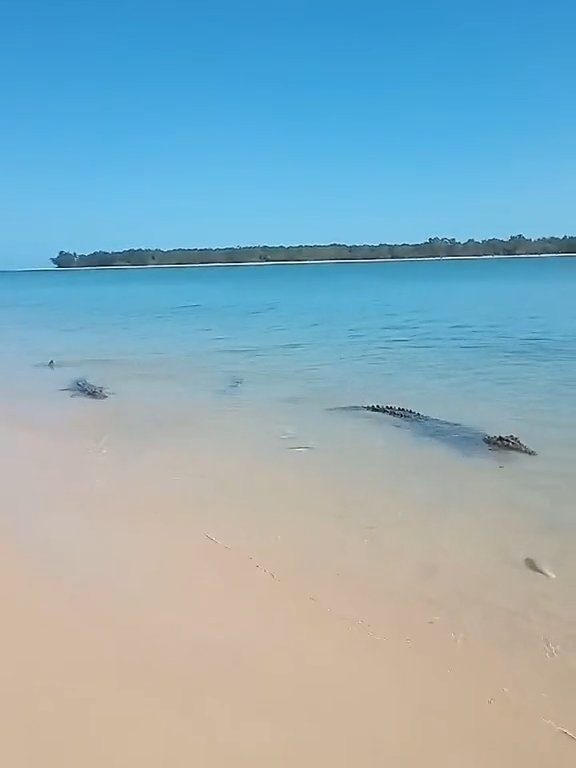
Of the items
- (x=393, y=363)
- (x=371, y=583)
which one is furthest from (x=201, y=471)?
(x=393, y=363)

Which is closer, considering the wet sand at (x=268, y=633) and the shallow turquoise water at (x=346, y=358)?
the wet sand at (x=268, y=633)

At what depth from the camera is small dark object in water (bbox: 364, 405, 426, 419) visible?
916 cm

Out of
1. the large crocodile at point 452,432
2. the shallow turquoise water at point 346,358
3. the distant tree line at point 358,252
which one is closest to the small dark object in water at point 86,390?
the shallow turquoise water at point 346,358

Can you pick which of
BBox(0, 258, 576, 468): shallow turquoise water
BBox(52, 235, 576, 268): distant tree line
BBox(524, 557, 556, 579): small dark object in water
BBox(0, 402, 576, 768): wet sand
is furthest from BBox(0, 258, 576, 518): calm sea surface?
BBox(52, 235, 576, 268): distant tree line

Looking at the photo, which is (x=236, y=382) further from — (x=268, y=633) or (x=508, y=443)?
(x=268, y=633)

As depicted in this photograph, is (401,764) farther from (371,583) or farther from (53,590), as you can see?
(53,590)

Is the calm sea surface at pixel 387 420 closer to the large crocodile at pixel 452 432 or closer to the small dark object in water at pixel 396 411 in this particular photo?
the large crocodile at pixel 452 432

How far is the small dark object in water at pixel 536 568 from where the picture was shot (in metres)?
4.48

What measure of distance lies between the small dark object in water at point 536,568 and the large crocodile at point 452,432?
2.66 meters

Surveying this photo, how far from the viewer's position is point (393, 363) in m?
14.5

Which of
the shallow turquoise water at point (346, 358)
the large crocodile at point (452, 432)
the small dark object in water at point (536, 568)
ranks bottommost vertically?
the shallow turquoise water at point (346, 358)

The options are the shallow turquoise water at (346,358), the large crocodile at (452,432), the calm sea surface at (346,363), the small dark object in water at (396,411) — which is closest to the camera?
the large crocodile at (452,432)

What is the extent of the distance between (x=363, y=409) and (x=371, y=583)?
18.2 feet

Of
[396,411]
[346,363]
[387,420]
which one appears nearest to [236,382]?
[346,363]
